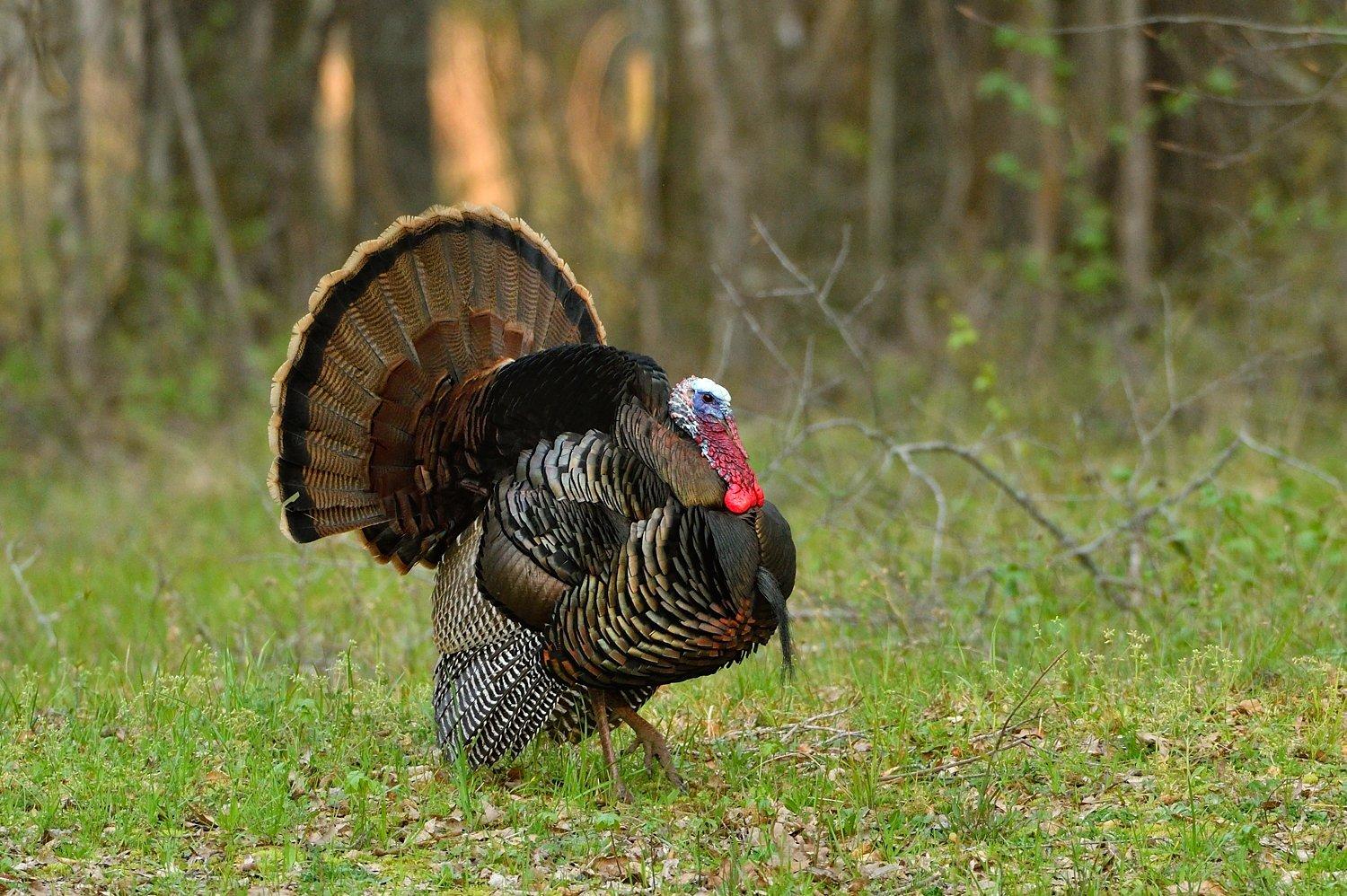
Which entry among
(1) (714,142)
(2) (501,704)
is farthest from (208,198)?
(2) (501,704)

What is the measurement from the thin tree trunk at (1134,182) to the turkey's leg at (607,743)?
7.44 m

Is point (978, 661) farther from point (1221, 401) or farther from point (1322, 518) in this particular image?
point (1221, 401)

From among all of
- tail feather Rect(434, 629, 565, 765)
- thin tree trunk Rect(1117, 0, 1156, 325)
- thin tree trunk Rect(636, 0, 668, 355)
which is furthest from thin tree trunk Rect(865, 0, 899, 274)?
tail feather Rect(434, 629, 565, 765)

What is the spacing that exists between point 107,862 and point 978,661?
9.76ft

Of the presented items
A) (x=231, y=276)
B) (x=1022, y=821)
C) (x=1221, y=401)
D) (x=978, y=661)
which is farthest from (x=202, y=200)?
(x=1022, y=821)

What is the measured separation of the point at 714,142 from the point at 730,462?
8340 millimetres

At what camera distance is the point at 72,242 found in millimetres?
12250

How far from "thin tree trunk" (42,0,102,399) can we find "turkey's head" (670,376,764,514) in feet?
29.2

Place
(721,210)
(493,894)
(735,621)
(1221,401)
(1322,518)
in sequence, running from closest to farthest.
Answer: (493,894), (735,621), (1322,518), (1221,401), (721,210)

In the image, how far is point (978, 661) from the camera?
5496mm

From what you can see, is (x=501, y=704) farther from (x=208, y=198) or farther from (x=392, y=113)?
(x=392, y=113)

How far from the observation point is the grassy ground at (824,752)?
13.7 feet

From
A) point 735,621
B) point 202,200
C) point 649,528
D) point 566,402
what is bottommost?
point 735,621

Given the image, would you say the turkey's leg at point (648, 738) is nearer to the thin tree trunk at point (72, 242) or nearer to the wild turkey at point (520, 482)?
the wild turkey at point (520, 482)
